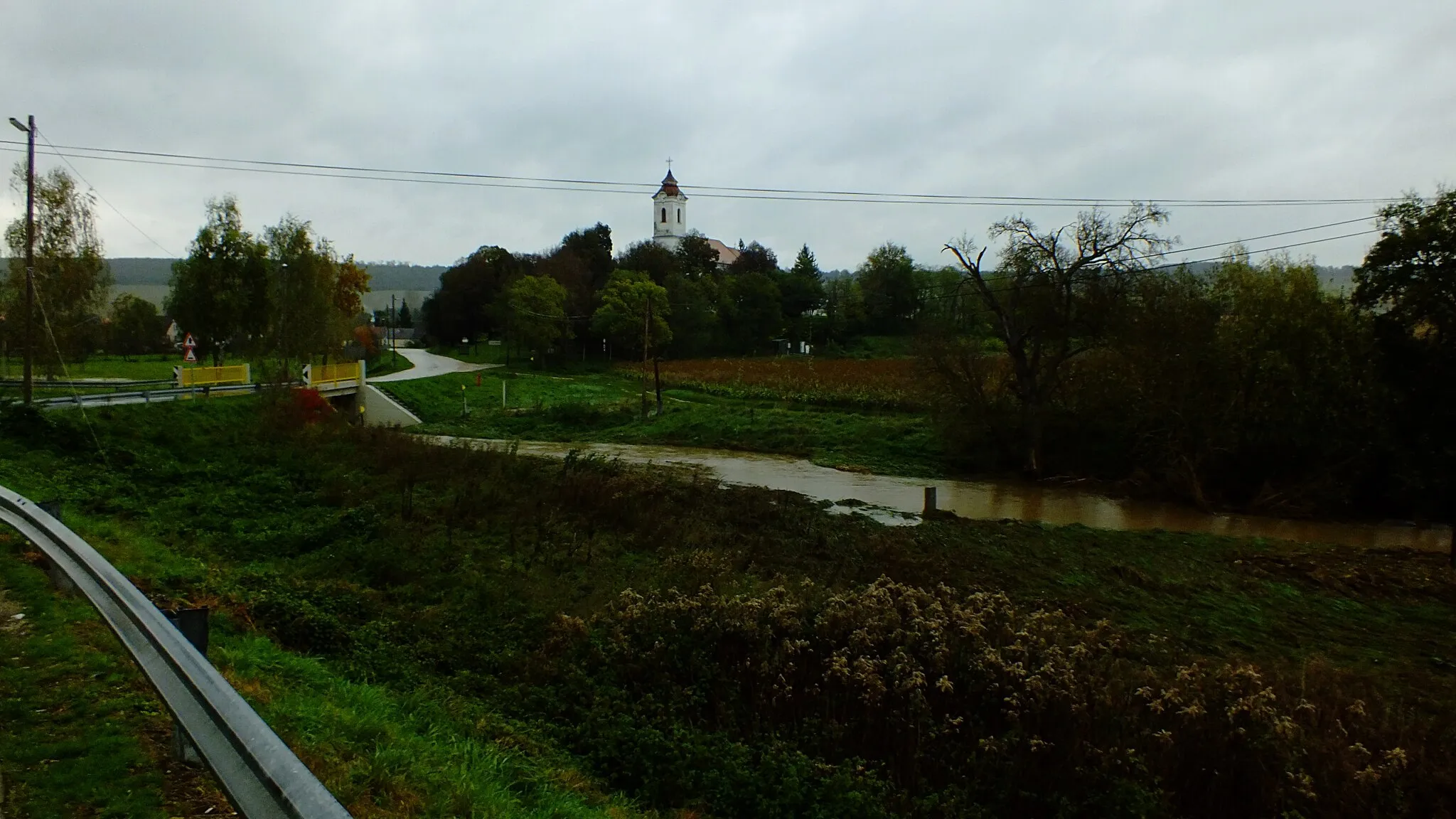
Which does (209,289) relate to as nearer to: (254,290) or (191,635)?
(254,290)

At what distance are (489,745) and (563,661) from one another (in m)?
2.10

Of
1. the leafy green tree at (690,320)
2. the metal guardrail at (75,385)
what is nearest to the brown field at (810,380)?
the leafy green tree at (690,320)

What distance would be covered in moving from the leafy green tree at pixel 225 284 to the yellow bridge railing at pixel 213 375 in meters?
2.41

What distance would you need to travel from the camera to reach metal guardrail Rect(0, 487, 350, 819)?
Answer: 9.12 ft

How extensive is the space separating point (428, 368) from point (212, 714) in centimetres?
6837

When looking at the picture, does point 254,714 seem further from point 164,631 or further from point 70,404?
point 70,404

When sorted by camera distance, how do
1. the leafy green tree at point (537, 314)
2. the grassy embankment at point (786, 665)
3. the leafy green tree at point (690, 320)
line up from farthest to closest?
1. the leafy green tree at point (690, 320)
2. the leafy green tree at point (537, 314)
3. the grassy embankment at point (786, 665)

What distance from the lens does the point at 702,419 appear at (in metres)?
43.4

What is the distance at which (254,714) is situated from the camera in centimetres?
329

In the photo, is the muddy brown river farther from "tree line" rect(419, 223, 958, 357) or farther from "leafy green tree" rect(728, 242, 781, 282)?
"leafy green tree" rect(728, 242, 781, 282)

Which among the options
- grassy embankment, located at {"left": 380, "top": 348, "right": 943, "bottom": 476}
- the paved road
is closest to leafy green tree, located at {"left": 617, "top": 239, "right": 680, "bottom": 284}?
the paved road

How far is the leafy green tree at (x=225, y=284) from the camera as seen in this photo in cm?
3403

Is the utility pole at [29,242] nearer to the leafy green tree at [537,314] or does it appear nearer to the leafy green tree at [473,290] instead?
the leafy green tree at [537,314]

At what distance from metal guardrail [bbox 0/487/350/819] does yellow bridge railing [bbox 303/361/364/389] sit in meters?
32.6
